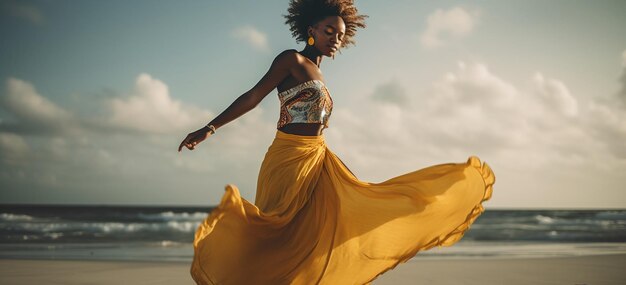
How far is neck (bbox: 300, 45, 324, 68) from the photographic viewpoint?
12.4 ft

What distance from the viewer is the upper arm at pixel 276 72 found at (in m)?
3.54

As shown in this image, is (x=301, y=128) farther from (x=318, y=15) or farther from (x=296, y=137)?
(x=318, y=15)

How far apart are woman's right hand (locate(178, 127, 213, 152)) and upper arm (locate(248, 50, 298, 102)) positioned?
453mm

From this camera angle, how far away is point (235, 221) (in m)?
3.10

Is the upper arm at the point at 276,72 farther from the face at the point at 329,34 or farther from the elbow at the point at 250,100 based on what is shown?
the face at the point at 329,34

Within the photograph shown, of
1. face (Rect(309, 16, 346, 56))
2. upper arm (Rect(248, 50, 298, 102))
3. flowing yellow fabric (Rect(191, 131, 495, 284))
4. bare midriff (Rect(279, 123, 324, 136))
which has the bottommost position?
flowing yellow fabric (Rect(191, 131, 495, 284))

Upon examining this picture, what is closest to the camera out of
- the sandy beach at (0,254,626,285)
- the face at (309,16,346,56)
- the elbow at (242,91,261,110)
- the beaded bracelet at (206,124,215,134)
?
the beaded bracelet at (206,124,215,134)

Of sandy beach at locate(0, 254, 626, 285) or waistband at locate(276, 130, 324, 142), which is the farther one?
sandy beach at locate(0, 254, 626, 285)

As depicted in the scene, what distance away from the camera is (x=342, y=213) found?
3.50 metres

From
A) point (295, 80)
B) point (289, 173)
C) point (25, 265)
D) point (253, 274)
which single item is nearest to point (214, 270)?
point (253, 274)

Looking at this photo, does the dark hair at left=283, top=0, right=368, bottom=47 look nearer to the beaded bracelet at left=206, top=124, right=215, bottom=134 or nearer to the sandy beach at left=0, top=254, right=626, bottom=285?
the beaded bracelet at left=206, top=124, right=215, bottom=134

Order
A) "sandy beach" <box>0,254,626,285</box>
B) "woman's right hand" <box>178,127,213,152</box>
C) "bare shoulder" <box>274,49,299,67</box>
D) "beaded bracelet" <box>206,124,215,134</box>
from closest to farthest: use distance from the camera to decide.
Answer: "woman's right hand" <box>178,127,213,152</box> < "beaded bracelet" <box>206,124,215,134</box> < "bare shoulder" <box>274,49,299,67</box> < "sandy beach" <box>0,254,626,285</box>


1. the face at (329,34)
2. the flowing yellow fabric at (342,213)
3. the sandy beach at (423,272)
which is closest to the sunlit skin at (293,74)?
the face at (329,34)

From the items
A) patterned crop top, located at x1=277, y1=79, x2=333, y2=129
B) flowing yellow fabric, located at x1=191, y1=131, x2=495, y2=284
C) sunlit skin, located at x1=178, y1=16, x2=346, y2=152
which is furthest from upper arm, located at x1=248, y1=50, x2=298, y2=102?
flowing yellow fabric, located at x1=191, y1=131, x2=495, y2=284
